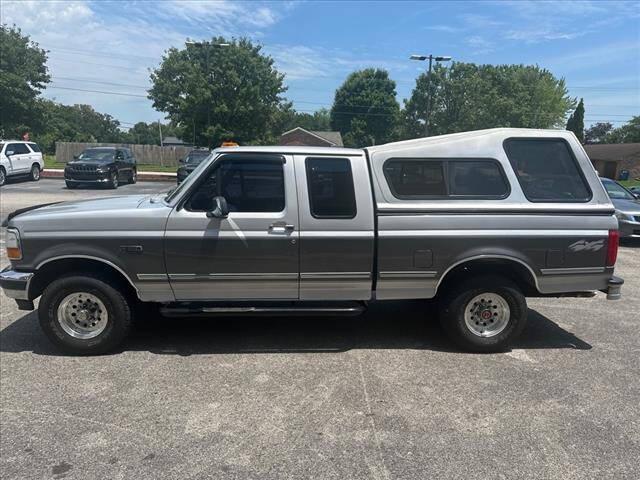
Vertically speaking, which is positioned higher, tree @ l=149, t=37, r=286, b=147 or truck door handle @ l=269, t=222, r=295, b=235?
tree @ l=149, t=37, r=286, b=147

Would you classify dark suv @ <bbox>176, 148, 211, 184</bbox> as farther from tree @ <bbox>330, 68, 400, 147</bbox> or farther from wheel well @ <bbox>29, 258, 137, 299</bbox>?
tree @ <bbox>330, 68, 400, 147</bbox>

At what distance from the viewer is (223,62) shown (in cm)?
3228

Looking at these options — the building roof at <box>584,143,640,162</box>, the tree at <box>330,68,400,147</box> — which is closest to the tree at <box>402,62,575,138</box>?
the tree at <box>330,68,400,147</box>

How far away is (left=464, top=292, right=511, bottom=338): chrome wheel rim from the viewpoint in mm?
4699

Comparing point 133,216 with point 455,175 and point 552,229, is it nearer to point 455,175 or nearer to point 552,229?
point 455,175

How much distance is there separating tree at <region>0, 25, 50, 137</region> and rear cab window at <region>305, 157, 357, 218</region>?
4146cm

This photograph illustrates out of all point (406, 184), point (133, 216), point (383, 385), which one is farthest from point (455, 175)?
point (133, 216)

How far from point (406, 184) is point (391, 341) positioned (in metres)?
1.62

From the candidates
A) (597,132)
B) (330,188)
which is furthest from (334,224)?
(597,132)

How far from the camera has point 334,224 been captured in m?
4.45

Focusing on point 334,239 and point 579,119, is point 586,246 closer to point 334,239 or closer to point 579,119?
point 334,239

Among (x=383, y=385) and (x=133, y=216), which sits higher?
(x=133, y=216)

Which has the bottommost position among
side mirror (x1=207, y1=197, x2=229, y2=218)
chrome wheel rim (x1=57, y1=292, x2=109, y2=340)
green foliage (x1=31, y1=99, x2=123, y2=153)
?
chrome wheel rim (x1=57, y1=292, x2=109, y2=340)

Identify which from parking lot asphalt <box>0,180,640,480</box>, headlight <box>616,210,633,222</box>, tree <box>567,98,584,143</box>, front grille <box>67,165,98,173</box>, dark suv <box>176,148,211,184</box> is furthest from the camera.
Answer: tree <box>567,98,584,143</box>
